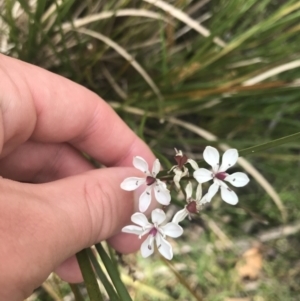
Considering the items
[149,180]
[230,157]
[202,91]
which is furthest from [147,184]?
[202,91]

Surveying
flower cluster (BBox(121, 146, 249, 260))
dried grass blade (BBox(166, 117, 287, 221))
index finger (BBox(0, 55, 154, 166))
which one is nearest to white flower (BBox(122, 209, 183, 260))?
flower cluster (BBox(121, 146, 249, 260))

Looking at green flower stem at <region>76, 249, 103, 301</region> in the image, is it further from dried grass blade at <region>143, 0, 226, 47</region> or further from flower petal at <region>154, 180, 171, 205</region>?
dried grass blade at <region>143, 0, 226, 47</region>

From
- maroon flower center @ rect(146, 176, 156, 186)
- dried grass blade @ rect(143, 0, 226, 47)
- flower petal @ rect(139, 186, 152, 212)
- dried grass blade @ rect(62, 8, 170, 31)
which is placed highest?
dried grass blade @ rect(62, 8, 170, 31)

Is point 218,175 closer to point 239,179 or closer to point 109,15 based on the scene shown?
point 239,179

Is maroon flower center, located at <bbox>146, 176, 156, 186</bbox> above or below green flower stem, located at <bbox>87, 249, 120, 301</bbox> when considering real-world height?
above

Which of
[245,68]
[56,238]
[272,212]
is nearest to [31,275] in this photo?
[56,238]

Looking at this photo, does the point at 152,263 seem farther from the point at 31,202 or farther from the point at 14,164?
the point at 31,202
